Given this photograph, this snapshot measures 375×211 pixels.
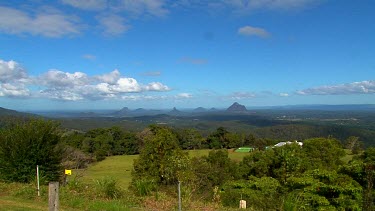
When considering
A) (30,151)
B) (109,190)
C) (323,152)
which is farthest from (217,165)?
(109,190)

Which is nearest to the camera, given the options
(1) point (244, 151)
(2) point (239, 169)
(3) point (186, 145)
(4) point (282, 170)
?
(4) point (282, 170)


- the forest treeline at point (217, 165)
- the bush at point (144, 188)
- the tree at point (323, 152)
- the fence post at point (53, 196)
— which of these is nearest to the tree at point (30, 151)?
the forest treeline at point (217, 165)

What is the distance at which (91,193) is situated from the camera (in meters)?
9.88

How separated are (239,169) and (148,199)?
30047mm

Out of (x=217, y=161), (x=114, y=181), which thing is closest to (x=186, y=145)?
(x=217, y=161)

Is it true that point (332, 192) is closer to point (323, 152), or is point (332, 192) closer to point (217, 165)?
point (323, 152)

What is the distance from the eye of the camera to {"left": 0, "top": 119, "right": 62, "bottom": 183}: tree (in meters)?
14.0

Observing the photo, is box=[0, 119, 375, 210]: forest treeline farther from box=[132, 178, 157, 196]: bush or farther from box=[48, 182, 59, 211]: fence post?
box=[48, 182, 59, 211]: fence post

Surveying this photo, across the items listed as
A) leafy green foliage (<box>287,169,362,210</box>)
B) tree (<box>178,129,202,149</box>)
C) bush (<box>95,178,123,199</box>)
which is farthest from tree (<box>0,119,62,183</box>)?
tree (<box>178,129,202,149</box>)

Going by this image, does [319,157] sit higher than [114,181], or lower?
lower

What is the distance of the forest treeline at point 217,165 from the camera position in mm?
10727

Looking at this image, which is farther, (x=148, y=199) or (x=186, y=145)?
(x=186, y=145)

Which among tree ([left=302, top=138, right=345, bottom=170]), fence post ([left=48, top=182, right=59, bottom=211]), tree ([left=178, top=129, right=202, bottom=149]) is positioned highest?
fence post ([left=48, top=182, right=59, bottom=211])

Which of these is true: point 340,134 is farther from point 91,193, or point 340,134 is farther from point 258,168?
point 91,193
